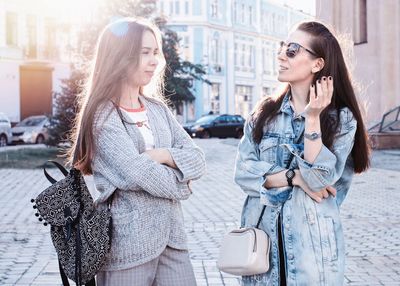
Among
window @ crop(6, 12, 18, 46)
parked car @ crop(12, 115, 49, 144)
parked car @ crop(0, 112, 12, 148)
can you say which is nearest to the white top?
parked car @ crop(0, 112, 12, 148)

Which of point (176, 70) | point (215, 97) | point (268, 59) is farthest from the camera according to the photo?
point (268, 59)

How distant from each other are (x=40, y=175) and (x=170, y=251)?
14957 mm

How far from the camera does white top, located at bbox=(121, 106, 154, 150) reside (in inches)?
137

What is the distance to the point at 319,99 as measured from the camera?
3.16 m

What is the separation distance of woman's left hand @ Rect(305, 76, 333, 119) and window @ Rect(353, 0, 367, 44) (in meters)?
27.5

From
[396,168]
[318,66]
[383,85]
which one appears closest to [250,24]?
[383,85]

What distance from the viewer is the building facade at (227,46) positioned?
6438 centimetres

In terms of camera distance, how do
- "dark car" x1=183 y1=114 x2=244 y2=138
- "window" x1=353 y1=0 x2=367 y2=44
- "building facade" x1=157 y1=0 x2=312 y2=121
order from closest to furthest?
"window" x1=353 y1=0 x2=367 y2=44
"dark car" x1=183 y1=114 x2=244 y2=138
"building facade" x1=157 y1=0 x2=312 y2=121

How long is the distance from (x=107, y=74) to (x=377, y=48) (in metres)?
26.0

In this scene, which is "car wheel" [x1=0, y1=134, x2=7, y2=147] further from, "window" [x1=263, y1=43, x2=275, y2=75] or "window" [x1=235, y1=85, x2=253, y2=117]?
"window" [x1=263, y1=43, x2=275, y2=75]

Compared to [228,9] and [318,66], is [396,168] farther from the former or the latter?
[228,9]

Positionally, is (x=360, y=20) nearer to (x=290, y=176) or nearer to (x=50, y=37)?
(x=50, y=37)

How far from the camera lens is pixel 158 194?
3.29 metres

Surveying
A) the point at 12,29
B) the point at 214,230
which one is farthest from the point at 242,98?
the point at 214,230
